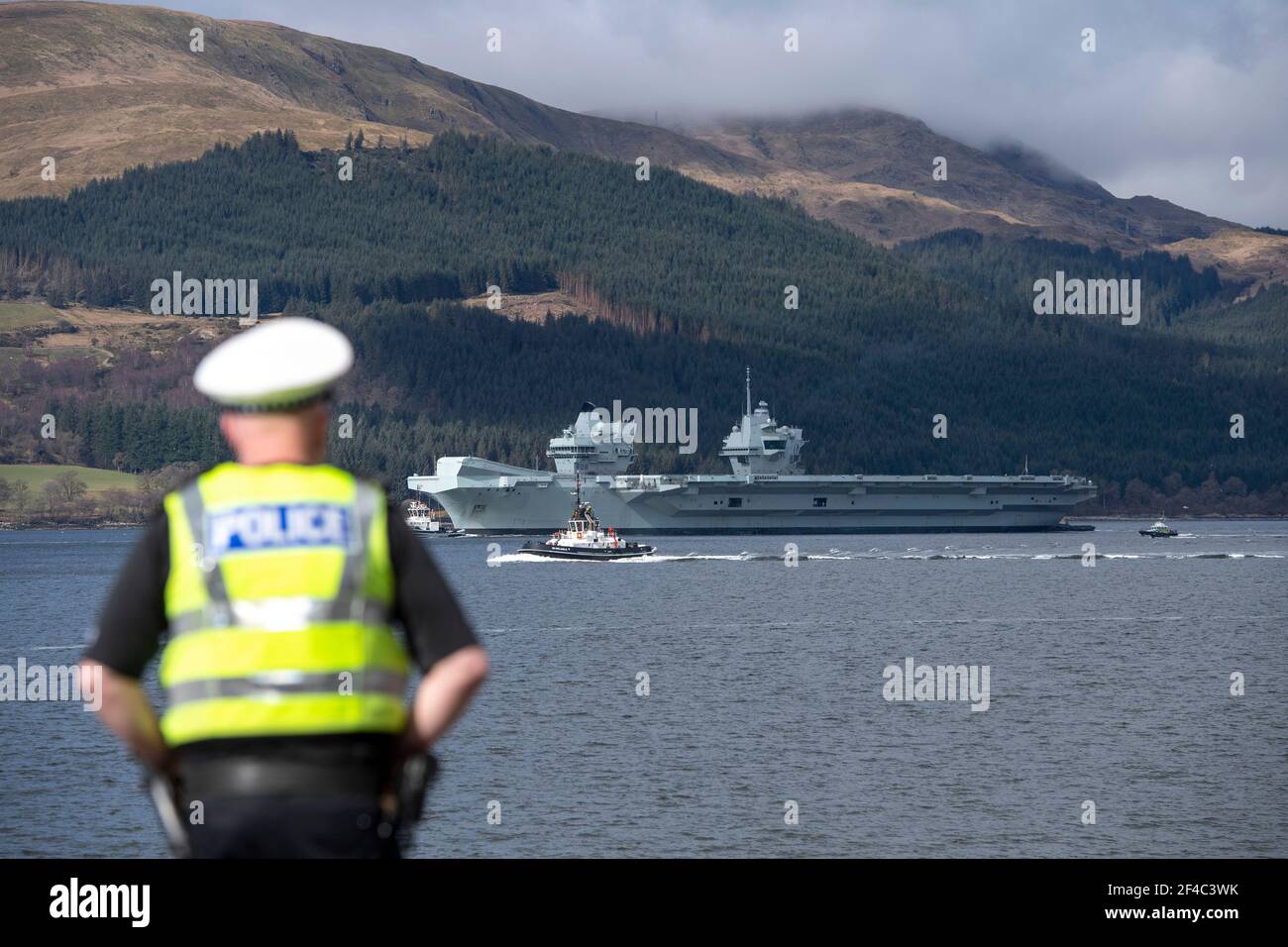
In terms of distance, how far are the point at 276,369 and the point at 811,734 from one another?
40.8 m

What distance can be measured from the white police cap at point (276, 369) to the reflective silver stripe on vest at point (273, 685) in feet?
Result: 2.78

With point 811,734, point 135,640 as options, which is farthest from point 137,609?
point 811,734

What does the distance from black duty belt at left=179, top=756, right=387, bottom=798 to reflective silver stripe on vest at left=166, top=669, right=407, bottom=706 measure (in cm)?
22

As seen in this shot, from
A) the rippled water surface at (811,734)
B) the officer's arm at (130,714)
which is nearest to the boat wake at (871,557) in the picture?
the rippled water surface at (811,734)

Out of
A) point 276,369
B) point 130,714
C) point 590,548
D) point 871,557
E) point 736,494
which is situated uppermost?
point 276,369

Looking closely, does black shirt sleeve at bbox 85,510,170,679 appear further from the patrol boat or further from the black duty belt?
the patrol boat

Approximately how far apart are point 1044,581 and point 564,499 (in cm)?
5342

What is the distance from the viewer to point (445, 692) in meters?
5.88

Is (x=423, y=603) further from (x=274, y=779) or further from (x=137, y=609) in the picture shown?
(x=137, y=609)

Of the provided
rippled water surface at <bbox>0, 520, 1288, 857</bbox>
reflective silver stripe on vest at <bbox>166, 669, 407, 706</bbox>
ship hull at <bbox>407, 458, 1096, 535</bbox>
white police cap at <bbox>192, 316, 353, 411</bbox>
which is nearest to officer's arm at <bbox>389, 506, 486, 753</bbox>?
reflective silver stripe on vest at <bbox>166, 669, 407, 706</bbox>

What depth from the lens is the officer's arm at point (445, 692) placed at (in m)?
5.85

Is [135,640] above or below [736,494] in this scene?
above

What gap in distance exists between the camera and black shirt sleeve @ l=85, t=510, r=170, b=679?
5895 mm

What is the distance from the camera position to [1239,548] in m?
163
